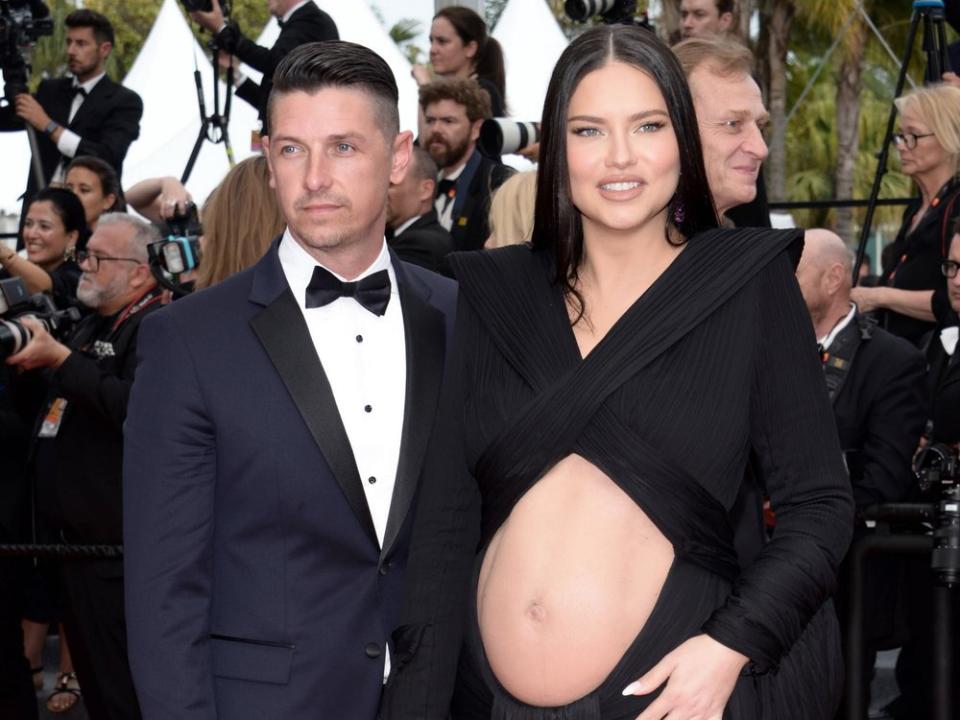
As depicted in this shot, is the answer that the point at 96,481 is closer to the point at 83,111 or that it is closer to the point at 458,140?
the point at 458,140

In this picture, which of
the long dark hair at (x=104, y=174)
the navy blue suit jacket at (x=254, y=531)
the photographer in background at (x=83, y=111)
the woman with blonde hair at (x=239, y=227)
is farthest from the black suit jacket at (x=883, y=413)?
the photographer in background at (x=83, y=111)

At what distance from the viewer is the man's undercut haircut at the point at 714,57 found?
320 centimetres

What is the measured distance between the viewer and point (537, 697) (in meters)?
2.17

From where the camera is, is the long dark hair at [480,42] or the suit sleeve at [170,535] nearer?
the suit sleeve at [170,535]

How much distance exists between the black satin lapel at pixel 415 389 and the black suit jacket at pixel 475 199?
Answer: 2.56m

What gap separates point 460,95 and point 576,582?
4.11 m

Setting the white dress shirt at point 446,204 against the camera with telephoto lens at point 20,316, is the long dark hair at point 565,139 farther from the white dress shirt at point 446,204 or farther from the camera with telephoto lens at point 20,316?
the white dress shirt at point 446,204

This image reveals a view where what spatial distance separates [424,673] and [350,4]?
7.98m

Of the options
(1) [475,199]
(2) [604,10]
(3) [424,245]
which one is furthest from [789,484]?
(1) [475,199]

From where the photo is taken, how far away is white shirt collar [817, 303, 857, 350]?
5.09m

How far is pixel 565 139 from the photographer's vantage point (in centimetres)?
229

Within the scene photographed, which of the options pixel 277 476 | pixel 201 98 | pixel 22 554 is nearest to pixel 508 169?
pixel 22 554

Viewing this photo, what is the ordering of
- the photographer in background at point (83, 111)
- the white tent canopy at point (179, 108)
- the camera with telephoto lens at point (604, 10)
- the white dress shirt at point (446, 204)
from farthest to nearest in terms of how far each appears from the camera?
the white tent canopy at point (179, 108) → the photographer in background at point (83, 111) → the white dress shirt at point (446, 204) → the camera with telephoto lens at point (604, 10)

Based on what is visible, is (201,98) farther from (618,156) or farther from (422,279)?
(618,156)
